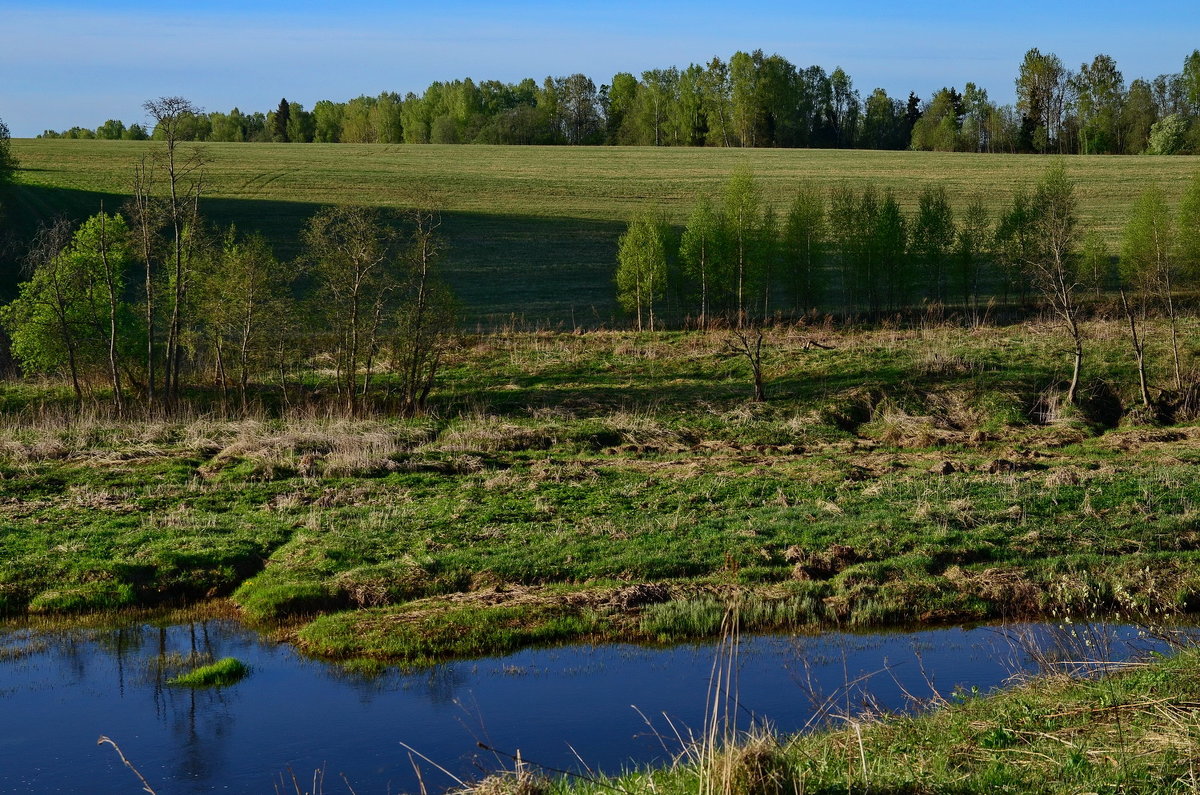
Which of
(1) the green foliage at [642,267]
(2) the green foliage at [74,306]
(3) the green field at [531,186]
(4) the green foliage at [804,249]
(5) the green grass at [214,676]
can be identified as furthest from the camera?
(3) the green field at [531,186]

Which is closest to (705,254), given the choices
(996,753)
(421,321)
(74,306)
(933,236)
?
(933,236)

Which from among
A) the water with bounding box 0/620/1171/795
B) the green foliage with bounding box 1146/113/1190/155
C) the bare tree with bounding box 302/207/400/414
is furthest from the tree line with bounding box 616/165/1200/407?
the green foliage with bounding box 1146/113/1190/155

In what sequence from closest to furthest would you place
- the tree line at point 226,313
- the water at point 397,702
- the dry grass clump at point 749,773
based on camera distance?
the dry grass clump at point 749,773 < the water at point 397,702 < the tree line at point 226,313

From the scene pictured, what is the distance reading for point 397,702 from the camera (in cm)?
1407

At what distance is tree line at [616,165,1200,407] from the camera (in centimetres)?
4981

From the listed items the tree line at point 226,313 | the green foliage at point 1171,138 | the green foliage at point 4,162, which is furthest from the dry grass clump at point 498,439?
the green foliage at point 1171,138

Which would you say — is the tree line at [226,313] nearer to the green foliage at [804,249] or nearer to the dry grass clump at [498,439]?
the dry grass clump at [498,439]

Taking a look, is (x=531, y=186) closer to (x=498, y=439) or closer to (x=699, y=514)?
(x=498, y=439)

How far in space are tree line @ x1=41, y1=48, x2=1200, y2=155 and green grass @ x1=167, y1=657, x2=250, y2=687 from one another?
110758 millimetres

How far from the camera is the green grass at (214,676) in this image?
14.8 meters

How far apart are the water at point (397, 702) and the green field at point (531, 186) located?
36421 millimetres

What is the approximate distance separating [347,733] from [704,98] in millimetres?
118640

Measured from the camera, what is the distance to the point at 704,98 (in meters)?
124

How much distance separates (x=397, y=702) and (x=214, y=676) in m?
2.92
